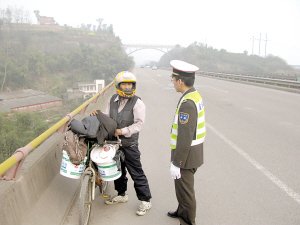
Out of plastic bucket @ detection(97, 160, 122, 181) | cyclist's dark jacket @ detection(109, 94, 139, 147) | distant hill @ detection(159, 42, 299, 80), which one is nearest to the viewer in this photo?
plastic bucket @ detection(97, 160, 122, 181)

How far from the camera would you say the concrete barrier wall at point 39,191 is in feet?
10.1

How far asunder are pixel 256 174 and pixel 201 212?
69.3 inches

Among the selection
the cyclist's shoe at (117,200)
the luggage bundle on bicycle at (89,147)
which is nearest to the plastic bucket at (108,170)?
the luggage bundle on bicycle at (89,147)

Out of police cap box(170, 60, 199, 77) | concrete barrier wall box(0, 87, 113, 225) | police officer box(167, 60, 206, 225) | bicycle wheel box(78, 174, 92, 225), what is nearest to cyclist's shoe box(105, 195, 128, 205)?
concrete barrier wall box(0, 87, 113, 225)

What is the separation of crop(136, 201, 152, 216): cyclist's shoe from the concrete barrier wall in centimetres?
89

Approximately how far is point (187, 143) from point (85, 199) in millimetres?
1273

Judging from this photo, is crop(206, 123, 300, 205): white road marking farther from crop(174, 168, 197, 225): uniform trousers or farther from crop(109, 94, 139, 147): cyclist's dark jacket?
crop(109, 94, 139, 147): cyclist's dark jacket

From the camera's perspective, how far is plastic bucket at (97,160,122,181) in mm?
3776

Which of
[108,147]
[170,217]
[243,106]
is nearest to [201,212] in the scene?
[170,217]

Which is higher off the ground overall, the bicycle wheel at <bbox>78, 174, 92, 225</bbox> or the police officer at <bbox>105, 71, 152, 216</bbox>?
the police officer at <bbox>105, 71, 152, 216</bbox>

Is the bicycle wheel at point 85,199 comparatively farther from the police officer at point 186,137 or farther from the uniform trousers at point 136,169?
the police officer at point 186,137

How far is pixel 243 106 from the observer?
1414 cm

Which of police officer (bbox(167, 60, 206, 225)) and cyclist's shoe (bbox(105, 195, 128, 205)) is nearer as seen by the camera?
police officer (bbox(167, 60, 206, 225))

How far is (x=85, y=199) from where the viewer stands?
3.67m
